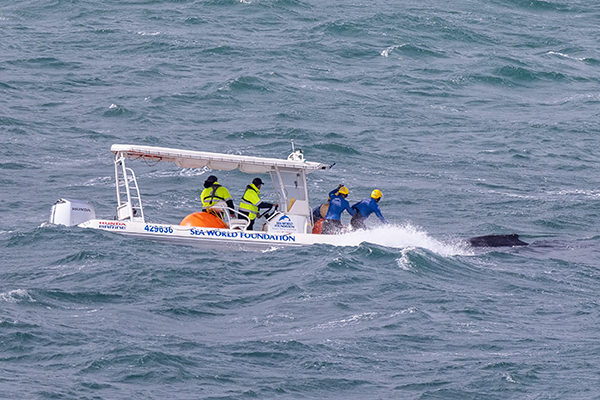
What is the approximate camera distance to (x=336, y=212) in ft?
76.2

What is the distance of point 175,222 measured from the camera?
2580 centimetres

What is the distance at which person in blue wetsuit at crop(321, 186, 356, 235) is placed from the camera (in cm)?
2306

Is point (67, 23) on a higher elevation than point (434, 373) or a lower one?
higher

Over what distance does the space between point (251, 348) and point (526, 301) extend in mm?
6266

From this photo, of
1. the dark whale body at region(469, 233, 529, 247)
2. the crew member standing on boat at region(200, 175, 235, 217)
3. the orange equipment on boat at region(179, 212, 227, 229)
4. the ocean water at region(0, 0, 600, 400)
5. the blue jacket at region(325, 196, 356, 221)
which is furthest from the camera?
the dark whale body at region(469, 233, 529, 247)

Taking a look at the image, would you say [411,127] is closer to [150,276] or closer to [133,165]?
[133,165]

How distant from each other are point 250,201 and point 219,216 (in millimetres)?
836

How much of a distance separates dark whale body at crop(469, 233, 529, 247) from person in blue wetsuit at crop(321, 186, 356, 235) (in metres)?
3.29

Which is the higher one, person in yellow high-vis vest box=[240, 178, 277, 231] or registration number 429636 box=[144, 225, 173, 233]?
person in yellow high-vis vest box=[240, 178, 277, 231]

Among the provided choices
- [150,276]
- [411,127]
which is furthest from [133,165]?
[150,276]

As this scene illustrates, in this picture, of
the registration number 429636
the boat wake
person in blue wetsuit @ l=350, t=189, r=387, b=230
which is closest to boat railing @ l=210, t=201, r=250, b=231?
the registration number 429636

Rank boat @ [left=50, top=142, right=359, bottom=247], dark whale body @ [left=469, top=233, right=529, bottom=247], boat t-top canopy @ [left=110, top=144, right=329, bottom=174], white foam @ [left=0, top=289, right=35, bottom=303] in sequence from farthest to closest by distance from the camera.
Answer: dark whale body @ [left=469, top=233, right=529, bottom=247], boat @ [left=50, top=142, right=359, bottom=247], boat t-top canopy @ [left=110, top=144, right=329, bottom=174], white foam @ [left=0, top=289, right=35, bottom=303]

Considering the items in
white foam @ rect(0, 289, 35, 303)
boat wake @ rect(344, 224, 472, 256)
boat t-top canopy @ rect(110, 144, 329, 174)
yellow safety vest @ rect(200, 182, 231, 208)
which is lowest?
boat wake @ rect(344, 224, 472, 256)

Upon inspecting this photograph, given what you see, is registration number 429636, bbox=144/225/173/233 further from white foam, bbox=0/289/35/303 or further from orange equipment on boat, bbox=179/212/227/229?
white foam, bbox=0/289/35/303
